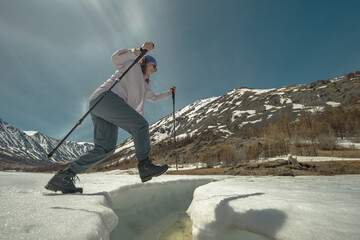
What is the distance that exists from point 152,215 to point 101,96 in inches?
83.2

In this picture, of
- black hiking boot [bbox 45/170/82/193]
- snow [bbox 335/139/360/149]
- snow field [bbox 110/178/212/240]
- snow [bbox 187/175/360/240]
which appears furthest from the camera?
snow [bbox 335/139/360/149]

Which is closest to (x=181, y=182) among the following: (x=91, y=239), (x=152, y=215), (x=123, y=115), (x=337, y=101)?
(x=152, y=215)

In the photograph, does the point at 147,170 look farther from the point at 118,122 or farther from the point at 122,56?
the point at 122,56

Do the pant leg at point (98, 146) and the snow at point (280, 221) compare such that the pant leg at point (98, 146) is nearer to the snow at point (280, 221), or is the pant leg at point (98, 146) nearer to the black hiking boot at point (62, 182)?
the black hiking boot at point (62, 182)

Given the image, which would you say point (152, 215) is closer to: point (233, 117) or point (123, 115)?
point (123, 115)

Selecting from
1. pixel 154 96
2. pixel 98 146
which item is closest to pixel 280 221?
pixel 98 146

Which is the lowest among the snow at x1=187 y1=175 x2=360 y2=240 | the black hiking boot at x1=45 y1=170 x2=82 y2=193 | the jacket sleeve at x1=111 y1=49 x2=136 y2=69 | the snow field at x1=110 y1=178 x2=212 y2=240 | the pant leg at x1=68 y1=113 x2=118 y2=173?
the snow field at x1=110 y1=178 x2=212 y2=240

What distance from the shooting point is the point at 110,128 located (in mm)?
2699

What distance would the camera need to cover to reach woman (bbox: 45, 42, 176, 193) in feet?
8.11

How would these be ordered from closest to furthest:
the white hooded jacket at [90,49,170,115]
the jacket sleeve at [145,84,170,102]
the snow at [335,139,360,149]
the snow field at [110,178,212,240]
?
the snow field at [110,178,212,240] < the white hooded jacket at [90,49,170,115] < the jacket sleeve at [145,84,170,102] < the snow at [335,139,360,149]

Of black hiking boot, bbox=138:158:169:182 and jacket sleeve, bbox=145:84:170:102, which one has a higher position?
jacket sleeve, bbox=145:84:170:102

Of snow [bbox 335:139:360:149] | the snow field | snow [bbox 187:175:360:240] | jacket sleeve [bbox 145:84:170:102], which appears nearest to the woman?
jacket sleeve [bbox 145:84:170:102]

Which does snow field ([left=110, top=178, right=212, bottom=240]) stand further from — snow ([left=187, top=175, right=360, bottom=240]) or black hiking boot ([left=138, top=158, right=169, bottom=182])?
snow ([left=187, top=175, right=360, bottom=240])

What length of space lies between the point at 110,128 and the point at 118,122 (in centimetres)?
25
